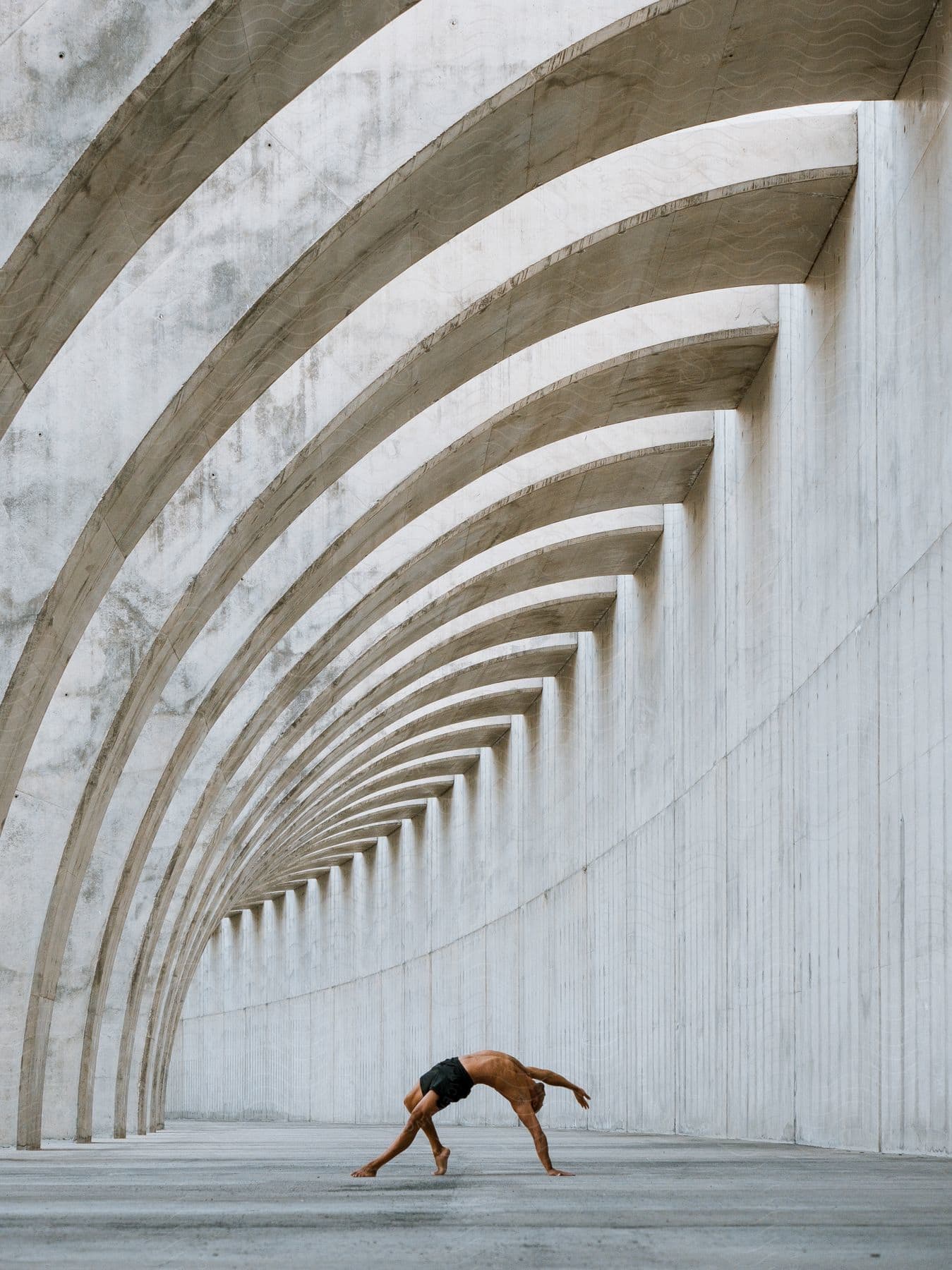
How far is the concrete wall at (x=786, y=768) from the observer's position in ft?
45.0

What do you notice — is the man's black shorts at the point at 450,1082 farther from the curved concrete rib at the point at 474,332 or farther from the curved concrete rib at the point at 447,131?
the curved concrete rib at the point at 447,131

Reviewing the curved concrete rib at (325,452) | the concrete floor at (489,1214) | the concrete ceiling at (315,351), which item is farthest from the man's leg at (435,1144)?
the curved concrete rib at (325,452)

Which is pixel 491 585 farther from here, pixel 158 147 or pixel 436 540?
pixel 158 147

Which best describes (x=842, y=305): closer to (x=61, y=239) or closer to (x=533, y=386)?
(x=533, y=386)

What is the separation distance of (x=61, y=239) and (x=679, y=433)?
1321cm

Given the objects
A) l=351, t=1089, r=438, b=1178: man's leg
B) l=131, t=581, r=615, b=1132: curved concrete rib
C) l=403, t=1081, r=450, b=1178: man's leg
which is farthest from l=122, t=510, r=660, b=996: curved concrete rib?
l=351, t=1089, r=438, b=1178: man's leg

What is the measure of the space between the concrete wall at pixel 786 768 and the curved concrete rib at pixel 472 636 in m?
0.56

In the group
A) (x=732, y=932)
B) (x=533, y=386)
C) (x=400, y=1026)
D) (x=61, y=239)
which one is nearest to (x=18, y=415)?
(x=61, y=239)

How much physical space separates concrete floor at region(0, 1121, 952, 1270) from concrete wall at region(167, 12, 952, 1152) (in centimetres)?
237

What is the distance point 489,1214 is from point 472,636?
2200 centimetres

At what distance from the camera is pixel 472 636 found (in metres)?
29.2

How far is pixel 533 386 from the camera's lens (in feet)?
62.4

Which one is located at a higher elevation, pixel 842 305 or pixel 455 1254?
pixel 842 305

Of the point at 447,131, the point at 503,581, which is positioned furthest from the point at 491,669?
the point at 447,131
